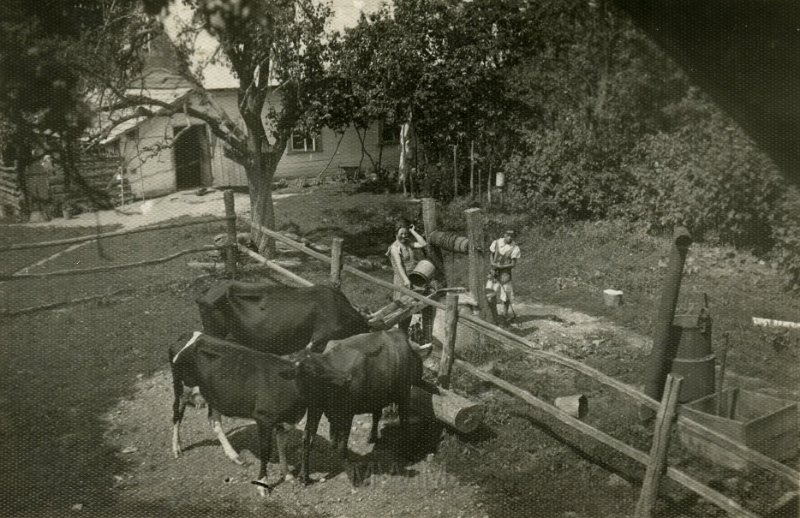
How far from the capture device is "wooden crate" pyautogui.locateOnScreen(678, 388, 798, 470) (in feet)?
19.3

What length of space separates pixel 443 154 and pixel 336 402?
16.5 m

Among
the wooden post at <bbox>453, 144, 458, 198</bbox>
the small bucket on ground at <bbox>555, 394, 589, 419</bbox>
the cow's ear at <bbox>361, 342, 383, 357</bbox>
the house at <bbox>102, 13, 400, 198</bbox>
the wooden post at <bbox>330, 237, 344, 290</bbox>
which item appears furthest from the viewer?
the house at <bbox>102, 13, 400, 198</bbox>

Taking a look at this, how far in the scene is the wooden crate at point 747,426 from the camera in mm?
5883

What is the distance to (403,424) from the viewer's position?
21.2 feet

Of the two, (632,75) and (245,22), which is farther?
(632,75)

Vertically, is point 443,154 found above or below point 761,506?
above

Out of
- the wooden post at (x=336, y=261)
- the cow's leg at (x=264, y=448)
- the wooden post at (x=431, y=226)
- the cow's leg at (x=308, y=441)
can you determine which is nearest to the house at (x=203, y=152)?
the wooden post at (x=336, y=261)

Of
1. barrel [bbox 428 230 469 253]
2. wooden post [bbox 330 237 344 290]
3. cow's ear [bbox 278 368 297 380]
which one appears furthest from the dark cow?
barrel [bbox 428 230 469 253]

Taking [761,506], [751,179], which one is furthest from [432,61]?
[761,506]

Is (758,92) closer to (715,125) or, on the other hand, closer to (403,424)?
(403,424)

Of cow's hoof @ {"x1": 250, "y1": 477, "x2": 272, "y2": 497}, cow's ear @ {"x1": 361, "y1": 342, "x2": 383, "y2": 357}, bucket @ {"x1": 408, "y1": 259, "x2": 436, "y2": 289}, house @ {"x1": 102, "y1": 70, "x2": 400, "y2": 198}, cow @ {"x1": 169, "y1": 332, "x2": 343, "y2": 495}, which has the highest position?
house @ {"x1": 102, "y1": 70, "x2": 400, "y2": 198}

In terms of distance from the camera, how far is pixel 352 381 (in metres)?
5.93

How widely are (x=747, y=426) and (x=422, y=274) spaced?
402 centimetres

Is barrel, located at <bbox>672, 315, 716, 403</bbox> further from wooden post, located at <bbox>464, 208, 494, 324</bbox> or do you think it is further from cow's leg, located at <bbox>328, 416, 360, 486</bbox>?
cow's leg, located at <bbox>328, 416, 360, 486</bbox>
